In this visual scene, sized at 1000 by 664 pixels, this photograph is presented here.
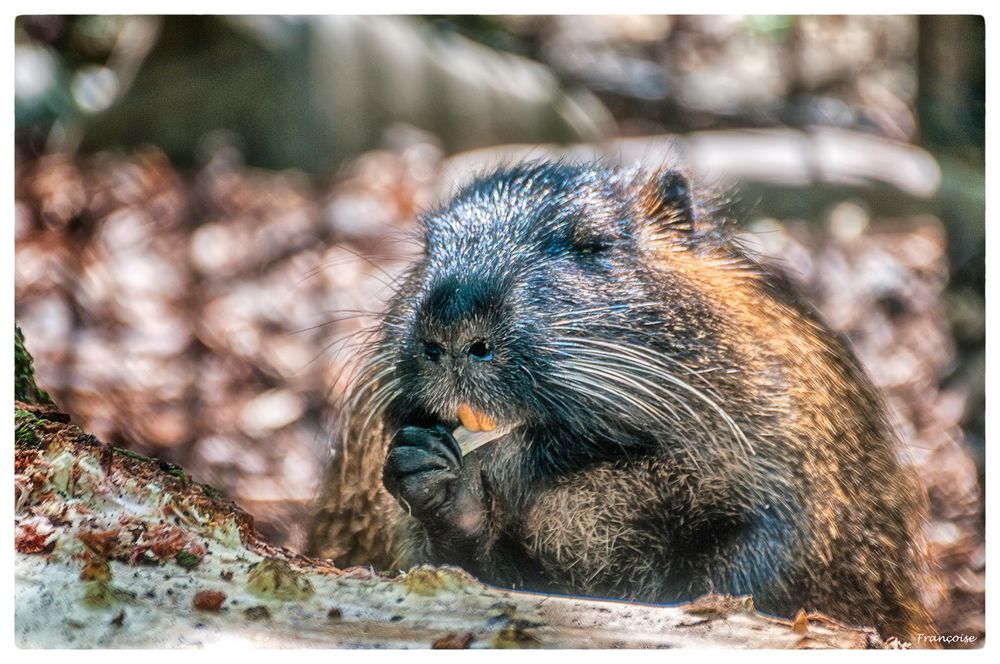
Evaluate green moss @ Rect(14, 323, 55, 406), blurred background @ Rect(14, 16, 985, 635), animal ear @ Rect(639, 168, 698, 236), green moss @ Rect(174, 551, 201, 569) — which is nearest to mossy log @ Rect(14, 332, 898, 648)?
green moss @ Rect(174, 551, 201, 569)

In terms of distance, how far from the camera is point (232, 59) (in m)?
4.01

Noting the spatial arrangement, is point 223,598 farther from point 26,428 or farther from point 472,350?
point 472,350

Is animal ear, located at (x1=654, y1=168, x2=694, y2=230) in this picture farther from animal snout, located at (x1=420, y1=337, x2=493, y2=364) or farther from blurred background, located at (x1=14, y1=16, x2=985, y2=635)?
animal snout, located at (x1=420, y1=337, x2=493, y2=364)

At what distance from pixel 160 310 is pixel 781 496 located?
2.93 m

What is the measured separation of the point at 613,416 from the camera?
2.54 metres

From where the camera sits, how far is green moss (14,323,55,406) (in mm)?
2898

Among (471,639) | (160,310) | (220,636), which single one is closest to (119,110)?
(160,310)

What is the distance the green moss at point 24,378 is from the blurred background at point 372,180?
49 cm

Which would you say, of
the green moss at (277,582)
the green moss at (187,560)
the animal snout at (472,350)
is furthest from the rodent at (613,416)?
the green moss at (187,560)

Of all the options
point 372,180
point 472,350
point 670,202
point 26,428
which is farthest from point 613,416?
point 372,180

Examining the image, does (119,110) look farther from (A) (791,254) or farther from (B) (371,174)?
(A) (791,254)

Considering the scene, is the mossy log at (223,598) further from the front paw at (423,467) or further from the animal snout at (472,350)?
the animal snout at (472,350)

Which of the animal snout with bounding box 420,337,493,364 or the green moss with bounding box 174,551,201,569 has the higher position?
the animal snout with bounding box 420,337,493,364

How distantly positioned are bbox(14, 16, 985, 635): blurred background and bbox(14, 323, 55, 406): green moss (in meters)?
0.49
